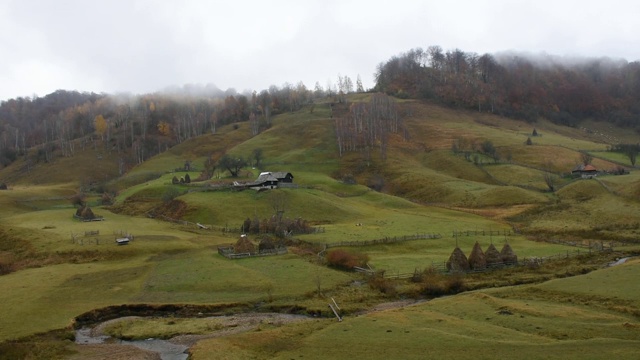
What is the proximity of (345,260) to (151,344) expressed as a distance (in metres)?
26.1

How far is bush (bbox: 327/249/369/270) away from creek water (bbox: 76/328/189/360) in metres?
24.7

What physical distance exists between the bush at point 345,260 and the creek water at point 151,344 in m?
24.7

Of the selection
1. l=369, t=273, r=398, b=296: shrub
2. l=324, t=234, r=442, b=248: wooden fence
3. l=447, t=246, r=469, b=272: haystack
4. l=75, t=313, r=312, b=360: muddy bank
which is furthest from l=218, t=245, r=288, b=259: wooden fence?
l=447, t=246, r=469, b=272: haystack

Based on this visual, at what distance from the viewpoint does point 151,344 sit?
1554 inches

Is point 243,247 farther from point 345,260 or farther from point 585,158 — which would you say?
point 585,158

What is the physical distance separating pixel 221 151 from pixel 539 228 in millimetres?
121852

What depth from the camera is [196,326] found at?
42562 millimetres

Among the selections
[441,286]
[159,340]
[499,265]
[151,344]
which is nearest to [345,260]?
[441,286]

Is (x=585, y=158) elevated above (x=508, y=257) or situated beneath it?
elevated above

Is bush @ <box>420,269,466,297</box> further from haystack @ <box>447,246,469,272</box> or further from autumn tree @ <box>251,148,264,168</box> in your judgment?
autumn tree @ <box>251,148,264,168</box>

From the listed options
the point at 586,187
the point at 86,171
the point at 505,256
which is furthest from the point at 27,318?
the point at 86,171

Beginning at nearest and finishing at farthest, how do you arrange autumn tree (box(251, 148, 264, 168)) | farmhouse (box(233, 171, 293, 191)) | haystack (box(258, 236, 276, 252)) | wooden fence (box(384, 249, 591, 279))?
wooden fence (box(384, 249, 591, 279)), haystack (box(258, 236, 276, 252)), farmhouse (box(233, 171, 293, 191)), autumn tree (box(251, 148, 264, 168))

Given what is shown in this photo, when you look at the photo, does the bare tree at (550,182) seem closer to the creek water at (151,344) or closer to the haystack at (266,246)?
the haystack at (266,246)

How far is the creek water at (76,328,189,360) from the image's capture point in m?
37.0
